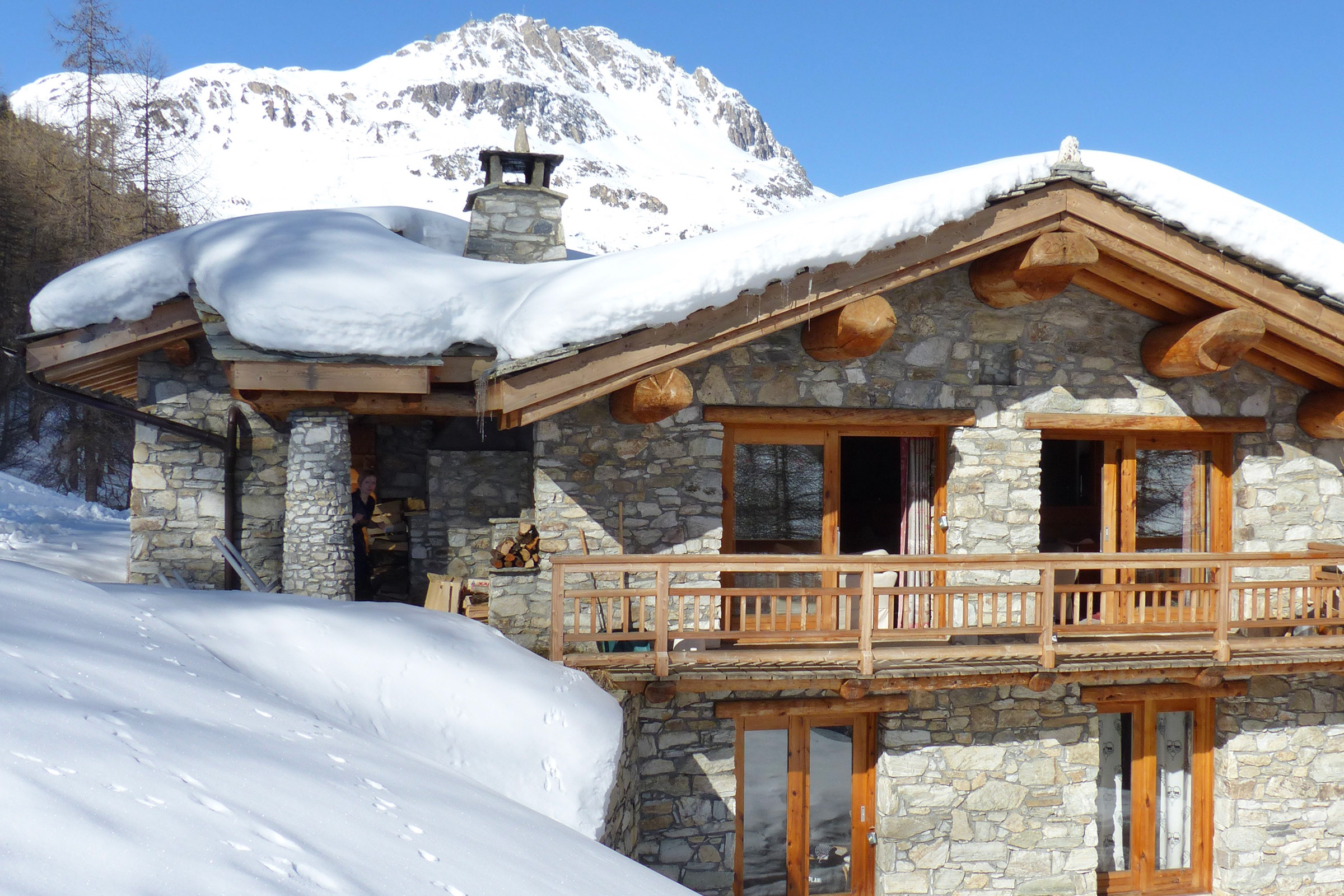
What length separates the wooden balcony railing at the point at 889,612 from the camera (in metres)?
6.42

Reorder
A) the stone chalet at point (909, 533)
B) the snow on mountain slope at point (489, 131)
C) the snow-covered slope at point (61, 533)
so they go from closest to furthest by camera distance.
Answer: the stone chalet at point (909, 533)
the snow-covered slope at point (61, 533)
the snow on mountain slope at point (489, 131)

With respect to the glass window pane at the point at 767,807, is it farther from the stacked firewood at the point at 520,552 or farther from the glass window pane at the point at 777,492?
the stacked firewood at the point at 520,552

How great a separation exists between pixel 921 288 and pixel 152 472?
26.1 feet

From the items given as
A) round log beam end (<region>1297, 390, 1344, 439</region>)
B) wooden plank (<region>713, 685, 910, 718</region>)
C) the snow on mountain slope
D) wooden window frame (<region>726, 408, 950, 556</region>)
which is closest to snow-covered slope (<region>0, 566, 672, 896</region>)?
wooden plank (<region>713, 685, 910, 718</region>)

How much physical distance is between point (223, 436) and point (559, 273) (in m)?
4.04

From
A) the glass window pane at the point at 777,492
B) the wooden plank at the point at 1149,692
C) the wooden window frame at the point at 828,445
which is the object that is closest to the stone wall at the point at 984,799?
the wooden plank at the point at 1149,692

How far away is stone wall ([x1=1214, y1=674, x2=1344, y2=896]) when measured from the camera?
812 cm

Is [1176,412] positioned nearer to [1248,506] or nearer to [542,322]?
[1248,506]

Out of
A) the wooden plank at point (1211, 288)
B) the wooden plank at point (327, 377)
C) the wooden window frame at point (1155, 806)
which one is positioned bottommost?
the wooden window frame at point (1155, 806)

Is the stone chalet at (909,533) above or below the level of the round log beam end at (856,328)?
below

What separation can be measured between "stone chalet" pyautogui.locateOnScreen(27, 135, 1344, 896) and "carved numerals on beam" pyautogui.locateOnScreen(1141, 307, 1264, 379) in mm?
32

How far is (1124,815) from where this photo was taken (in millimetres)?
8406

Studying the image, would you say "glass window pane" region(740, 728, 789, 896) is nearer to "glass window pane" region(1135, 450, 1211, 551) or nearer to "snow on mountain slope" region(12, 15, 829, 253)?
"glass window pane" region(1135, 450, 1211, 551)

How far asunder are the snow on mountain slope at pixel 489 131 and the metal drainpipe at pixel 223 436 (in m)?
16.1
